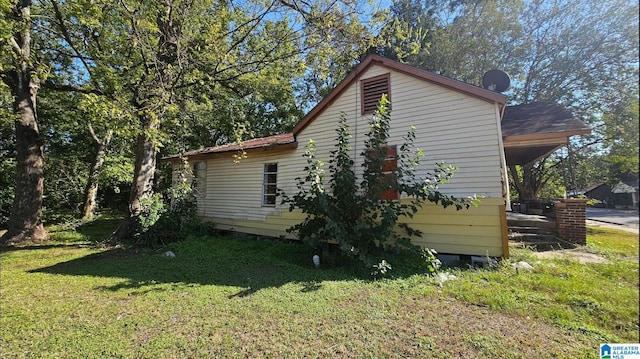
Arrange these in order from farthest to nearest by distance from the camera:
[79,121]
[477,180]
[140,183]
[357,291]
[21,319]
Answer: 1. [79,121]
2. [140,183]
3. [477,180]
4. [357,291]
5. [21,319]

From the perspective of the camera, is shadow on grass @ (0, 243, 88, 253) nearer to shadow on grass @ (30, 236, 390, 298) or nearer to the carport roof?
shadow on grass @ (30, 236, 390, 298)

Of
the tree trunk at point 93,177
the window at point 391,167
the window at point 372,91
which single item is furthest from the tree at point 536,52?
the tree trunk at point 93,177

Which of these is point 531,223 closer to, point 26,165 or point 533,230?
point 533,230

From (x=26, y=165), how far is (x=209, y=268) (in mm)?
7363

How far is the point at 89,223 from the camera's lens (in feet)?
41.5

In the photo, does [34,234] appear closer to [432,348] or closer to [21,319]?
[21,319]

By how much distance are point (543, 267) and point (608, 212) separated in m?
5.01

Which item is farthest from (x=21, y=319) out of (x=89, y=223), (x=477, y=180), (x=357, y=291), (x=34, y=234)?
(x=89, y=223)

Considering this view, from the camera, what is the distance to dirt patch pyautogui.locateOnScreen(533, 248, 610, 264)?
17.1 feet

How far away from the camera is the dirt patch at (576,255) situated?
17.1 ft

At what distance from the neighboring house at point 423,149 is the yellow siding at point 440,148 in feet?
0.06

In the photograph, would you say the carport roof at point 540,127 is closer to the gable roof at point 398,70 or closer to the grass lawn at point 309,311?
the gable roof at point 398,70

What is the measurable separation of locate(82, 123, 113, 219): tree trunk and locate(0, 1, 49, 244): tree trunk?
197 inches

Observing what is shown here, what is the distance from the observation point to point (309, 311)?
3.61 m
